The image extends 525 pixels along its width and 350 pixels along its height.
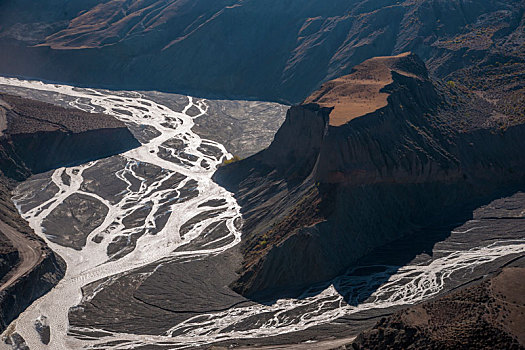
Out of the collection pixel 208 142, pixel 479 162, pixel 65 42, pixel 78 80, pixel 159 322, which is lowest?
pixel 159 322

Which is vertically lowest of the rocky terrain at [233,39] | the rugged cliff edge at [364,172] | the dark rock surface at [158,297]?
the dark rock surface at [158,297]

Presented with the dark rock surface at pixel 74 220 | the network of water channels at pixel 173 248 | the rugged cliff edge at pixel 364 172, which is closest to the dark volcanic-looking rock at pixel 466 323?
the network of water channels at pixel 173 248

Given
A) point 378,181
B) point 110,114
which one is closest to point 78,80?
point 110,114

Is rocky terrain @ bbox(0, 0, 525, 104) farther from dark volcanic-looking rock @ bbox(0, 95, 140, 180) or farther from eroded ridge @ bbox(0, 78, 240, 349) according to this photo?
dark volcanic-looking rock @ bbox(0, 95, 140, 180)

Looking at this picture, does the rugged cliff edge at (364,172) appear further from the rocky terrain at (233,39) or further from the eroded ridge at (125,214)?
the rocky terrain at (233,39)

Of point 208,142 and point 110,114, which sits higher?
point 110,114

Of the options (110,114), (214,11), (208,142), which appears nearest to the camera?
(208,142)

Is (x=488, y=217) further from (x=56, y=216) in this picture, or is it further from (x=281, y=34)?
(x=281, y=34)

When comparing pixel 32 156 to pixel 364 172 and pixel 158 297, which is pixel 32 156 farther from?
pixel 364 172
